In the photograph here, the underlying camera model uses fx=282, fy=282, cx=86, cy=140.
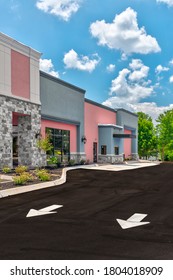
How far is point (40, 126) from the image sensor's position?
24344 mm

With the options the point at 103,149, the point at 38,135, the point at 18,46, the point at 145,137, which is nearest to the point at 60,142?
the point at 38,135

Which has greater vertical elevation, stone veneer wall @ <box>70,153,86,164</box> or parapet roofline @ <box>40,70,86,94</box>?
parapet roofline @ <box>40,70,86,94</box>

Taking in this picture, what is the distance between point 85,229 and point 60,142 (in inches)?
859

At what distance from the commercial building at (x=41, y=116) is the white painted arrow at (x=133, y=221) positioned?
13783 millimetres

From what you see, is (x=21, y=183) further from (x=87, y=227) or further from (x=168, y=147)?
(x=168, y=147)

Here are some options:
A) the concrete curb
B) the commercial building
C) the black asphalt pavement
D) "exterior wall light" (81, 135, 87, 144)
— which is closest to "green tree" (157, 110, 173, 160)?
the commercial building

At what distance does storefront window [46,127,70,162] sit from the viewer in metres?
27.0

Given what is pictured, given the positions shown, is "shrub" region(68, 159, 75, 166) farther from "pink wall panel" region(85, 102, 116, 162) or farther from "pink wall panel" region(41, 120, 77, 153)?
"pink wall panel" region(85, 102, 116, 162)

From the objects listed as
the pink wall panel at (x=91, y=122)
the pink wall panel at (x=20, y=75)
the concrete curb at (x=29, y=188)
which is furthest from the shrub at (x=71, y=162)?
the concrete curb at (x=29, y=188)

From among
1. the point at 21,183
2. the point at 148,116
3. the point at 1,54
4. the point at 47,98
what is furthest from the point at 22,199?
the point at 148,116

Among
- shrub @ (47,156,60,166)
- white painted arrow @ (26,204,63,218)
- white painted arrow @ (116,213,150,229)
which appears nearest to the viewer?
white painted arrow @ (116,213,150,229)

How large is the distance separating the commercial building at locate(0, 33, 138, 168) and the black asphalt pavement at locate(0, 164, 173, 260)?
1107cm

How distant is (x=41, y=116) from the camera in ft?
81.4

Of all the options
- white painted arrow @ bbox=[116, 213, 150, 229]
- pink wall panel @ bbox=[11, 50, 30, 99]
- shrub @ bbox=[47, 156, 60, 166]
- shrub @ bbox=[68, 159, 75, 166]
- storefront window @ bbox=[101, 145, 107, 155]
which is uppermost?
pink wall panel @ bbox=[11, 50, 30, 99]
